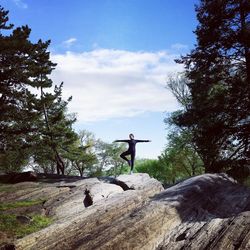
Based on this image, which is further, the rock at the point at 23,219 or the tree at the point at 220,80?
the tree at the point at 220,80

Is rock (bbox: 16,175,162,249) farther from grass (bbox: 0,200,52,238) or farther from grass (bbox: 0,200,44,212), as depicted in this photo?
grass (bbox: 0,200,44,212)

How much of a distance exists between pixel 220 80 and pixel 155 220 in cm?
1224

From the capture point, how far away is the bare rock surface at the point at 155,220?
8750 millimetres

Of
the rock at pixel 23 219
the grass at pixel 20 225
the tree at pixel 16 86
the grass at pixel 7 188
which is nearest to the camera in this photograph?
the grass at pixel 20 225

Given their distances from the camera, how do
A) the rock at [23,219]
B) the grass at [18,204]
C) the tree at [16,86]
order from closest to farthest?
the rock at [23,219]
the grass at [18,204]
the tree at [16,86]

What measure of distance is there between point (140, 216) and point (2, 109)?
16272 millimetres

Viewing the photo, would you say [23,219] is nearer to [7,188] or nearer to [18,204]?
[18,204]

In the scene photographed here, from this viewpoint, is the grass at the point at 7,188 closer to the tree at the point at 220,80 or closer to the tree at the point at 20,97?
the tree at the point at 20,97

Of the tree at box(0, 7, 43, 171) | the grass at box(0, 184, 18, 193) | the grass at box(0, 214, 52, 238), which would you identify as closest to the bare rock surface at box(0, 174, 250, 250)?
the grass at box(0, 214, 52, 238)

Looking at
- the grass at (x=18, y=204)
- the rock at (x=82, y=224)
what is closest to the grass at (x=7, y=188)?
the grass at (x=18, y=204)

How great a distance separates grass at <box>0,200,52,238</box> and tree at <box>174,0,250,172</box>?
9.78 meters

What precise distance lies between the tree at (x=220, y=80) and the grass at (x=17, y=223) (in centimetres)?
978

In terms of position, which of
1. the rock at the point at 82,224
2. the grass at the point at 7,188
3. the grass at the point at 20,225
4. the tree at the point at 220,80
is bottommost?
the grass at the point at 20,225

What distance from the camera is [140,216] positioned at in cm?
1027
